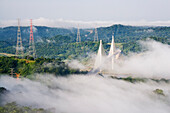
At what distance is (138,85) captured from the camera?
37.8 m

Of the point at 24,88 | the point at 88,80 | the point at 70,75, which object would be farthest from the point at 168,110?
the point at 24,88

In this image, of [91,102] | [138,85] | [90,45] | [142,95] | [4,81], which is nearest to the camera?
[91,102]

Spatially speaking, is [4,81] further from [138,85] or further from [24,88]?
[138,85]

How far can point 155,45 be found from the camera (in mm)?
88375

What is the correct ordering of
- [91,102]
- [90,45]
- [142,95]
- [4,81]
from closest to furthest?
1. [91,102]
2. [4,81]
3. [142,95]
4. [90,45]

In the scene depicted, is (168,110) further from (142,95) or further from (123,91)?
(123,91)

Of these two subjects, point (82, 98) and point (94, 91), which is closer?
point (82, 98)

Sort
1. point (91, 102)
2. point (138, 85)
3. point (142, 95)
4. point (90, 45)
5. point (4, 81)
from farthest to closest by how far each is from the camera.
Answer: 1. point (90, 45)
2. point (138, 85)
3. point (142, 95)
4. point (4, 81)
5. point (91, 102)

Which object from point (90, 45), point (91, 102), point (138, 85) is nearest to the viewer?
point (91, 102)

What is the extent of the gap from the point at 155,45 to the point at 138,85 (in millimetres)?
54363

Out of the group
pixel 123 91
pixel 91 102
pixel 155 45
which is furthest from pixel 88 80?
pixel 155 45

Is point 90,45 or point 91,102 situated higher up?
point 90,45

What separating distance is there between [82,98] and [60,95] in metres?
3.01

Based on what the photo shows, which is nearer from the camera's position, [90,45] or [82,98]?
[82,98]
